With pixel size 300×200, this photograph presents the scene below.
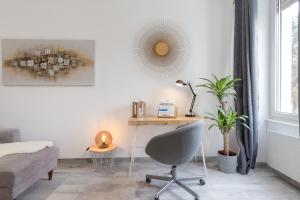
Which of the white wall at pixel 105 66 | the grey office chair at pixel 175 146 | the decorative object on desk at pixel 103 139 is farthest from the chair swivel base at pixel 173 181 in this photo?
the white wall at pixel 105 66

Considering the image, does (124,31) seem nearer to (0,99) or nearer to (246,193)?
(0,99)

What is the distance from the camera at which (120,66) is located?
356cm

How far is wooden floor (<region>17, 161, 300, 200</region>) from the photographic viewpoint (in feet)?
7.99

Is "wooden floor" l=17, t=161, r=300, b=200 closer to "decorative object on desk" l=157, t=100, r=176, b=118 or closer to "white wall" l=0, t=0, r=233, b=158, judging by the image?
"white wall" l=0, t=0, r=233, b=158

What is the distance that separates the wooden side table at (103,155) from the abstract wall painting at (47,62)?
0.96 metres

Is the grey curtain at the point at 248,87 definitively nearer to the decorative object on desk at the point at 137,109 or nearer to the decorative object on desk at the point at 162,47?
the decorative object on desk at the point at 162,47

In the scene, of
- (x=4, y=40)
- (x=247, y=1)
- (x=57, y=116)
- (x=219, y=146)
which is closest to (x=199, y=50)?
(x=247, y=1)

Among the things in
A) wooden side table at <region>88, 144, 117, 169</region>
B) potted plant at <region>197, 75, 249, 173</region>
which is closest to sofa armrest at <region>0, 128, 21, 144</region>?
wooden side table at <region>88, 144, 117, 169</region>

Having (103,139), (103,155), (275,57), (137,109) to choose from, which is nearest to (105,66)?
(137,109)

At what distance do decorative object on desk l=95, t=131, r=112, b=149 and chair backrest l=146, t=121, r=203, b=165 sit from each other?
1157 mm

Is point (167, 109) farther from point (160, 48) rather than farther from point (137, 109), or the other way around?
point (160, 48)

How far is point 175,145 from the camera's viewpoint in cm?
228

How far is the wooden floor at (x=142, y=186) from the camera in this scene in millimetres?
2436

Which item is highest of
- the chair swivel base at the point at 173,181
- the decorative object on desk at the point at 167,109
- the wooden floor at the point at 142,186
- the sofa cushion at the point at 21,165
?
the decorative object on desk at the point at 167,109
